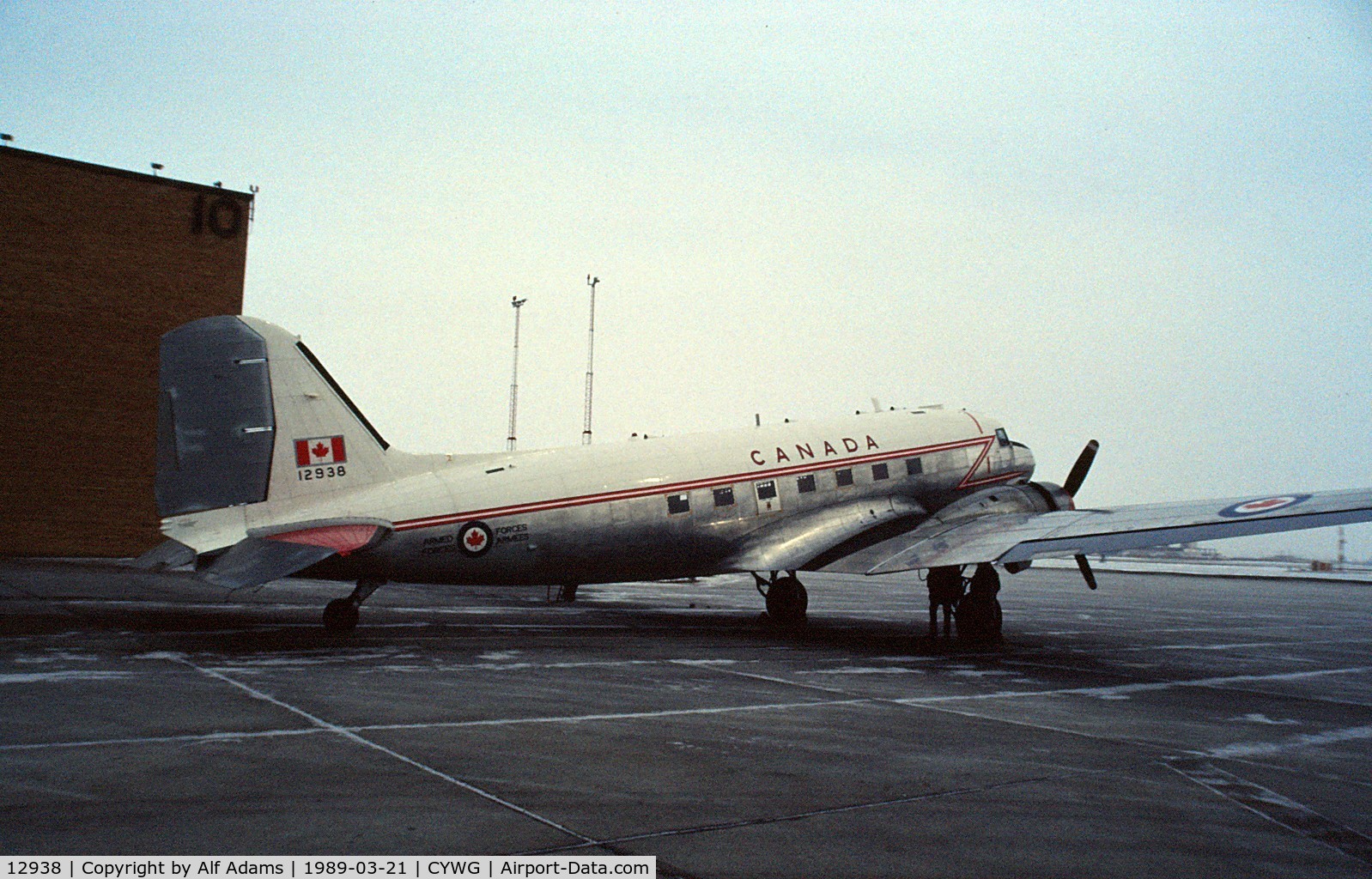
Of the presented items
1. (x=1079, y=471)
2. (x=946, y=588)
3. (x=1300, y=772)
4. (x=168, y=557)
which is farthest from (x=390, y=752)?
(x=1079, y=471)

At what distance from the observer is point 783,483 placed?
19.0 meters

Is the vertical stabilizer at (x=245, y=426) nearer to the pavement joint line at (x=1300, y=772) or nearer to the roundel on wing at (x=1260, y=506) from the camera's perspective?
the pavement joint line at (x=1300, y=772)

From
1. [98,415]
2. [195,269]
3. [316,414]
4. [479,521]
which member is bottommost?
[479,521]

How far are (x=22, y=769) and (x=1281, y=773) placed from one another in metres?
9.10

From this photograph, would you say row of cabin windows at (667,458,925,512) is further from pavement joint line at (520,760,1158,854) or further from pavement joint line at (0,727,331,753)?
pavement joint line at (520,760,1158,854)

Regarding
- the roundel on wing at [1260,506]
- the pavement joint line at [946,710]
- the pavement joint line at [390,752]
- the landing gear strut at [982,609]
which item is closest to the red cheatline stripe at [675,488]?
the landing gear strut at [982,609]

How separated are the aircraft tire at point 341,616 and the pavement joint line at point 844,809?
10896mm

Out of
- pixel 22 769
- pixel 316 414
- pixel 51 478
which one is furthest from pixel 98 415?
pixel 22 769

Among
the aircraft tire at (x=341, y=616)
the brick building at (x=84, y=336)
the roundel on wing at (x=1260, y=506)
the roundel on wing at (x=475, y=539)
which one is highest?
the brick building at (x=84, y=336)

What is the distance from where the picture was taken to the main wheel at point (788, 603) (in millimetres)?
20016

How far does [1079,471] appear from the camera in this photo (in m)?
20.5

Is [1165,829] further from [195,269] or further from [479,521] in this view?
[195,269]

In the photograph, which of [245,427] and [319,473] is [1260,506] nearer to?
[319,473]

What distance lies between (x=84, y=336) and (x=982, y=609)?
129 feet
